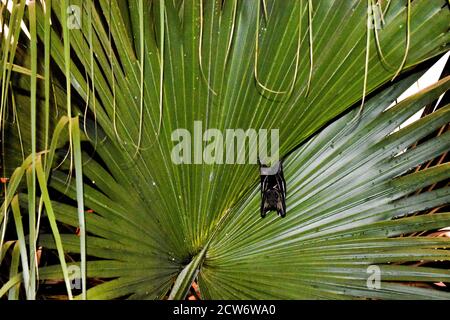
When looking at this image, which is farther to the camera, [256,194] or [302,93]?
[256,194]

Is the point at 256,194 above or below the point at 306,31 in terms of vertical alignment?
below

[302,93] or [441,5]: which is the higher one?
[441,5]

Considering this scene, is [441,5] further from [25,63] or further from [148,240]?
[25,63]

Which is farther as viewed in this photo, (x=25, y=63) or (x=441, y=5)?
(x=25, y=63)
